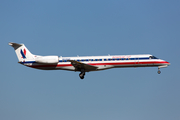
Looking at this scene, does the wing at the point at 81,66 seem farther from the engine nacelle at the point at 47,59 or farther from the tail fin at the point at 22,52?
the tail fin at the point at 22,52

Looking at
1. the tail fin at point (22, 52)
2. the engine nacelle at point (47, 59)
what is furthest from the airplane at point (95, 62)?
the tail fin at point (22, 52)

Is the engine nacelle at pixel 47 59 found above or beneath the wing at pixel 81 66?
above

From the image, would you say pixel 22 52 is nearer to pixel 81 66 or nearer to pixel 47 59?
pixel 47 59

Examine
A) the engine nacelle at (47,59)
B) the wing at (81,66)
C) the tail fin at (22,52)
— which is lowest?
the wing at (81,66)

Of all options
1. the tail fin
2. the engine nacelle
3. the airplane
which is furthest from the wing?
the tail fin

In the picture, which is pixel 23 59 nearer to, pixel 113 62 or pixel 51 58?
pixel 51 58

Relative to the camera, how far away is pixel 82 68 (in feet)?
113

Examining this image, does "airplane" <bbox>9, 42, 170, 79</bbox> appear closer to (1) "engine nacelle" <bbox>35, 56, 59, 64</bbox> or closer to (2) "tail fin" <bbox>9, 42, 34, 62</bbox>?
(1) "engine nacelle" <bbox>35, 56, 59, 64</bbox>

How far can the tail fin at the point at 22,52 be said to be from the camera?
1423 inches

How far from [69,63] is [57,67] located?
6.12ft

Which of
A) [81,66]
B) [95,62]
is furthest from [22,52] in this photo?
[95,62]

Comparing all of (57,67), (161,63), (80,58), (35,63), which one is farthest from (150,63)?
(35,63)

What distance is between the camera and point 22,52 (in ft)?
119

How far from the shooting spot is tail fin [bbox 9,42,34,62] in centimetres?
3616
